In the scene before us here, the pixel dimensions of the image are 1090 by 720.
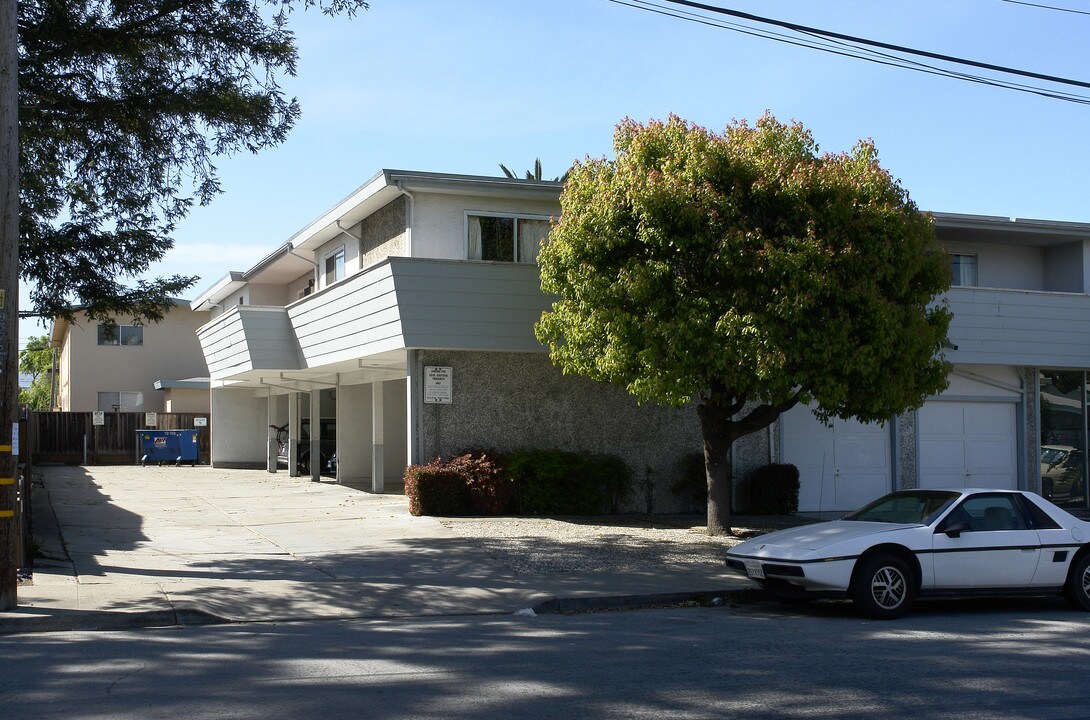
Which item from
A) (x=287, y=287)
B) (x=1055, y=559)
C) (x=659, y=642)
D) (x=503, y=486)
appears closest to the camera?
(x=659, y=642)

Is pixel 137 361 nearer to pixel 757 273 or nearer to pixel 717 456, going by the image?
pixel 717 456

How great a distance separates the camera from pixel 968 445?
22.8 m

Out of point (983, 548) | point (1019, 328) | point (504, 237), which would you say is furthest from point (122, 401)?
point (983, 548)

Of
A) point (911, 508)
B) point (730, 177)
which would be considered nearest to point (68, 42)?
point (730, 177)

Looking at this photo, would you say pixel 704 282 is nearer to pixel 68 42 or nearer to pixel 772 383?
pixel 772 383

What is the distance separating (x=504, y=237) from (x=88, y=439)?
70.2 ft

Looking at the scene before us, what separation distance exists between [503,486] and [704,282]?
5415 millimetres

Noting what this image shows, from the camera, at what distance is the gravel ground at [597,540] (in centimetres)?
1386

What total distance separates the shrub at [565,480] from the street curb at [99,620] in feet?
26.7

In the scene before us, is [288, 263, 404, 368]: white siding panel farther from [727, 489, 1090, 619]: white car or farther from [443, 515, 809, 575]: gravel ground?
[727, 489, 1090, 619]: white car

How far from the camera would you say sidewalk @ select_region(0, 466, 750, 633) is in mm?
10602

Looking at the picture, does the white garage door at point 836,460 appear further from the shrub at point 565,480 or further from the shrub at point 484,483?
the shrub at point 484,483

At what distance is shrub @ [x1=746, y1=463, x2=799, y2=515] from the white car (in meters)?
8.48

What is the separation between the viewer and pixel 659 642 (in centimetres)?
930
